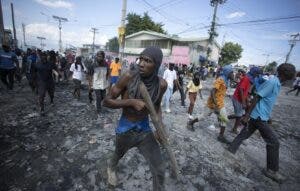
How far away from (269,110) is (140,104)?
9.29 ft

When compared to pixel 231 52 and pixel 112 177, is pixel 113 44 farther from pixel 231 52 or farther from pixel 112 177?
pixel 112 177

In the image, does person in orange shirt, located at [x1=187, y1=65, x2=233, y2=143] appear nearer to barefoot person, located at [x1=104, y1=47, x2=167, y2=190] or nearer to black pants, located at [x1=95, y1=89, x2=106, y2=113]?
barefoot person, located at [x1=104, y1=47, x2=167, y2=190]

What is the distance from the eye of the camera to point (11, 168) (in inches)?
124

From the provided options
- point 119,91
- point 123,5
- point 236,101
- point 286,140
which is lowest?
point 286,140

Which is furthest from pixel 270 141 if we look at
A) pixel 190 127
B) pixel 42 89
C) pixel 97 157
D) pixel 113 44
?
pixel 113 44

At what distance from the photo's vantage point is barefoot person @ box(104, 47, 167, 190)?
6.70ft

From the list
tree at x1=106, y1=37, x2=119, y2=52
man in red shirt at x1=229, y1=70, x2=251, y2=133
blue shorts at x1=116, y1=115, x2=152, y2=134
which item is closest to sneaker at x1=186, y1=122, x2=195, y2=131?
man in red shirt at x1=229, y1=70, x2=251, y2=133

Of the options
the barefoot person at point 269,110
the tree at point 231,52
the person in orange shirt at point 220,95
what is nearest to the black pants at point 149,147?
the barefoot person at point 269,110

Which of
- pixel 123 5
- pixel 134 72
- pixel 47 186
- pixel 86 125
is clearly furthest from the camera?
pixel 123 5

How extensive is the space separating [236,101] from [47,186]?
191 inches

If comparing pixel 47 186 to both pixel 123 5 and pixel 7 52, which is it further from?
pixel 123 5

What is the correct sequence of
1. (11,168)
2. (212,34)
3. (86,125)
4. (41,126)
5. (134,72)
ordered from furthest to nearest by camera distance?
(212,34) < (86,125) < (41,126) < (11,168) < (134,72)

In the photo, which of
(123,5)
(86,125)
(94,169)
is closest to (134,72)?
(94,169)

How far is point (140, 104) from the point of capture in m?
1.92
